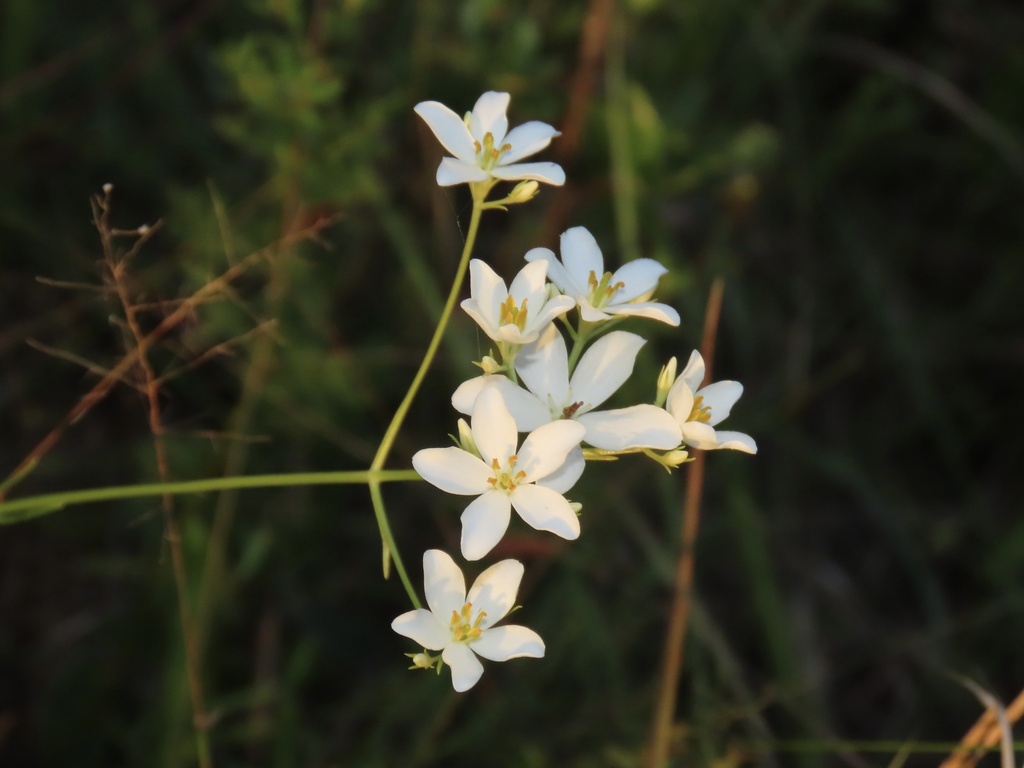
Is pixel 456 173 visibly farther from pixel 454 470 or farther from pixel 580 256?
pixel 454 470

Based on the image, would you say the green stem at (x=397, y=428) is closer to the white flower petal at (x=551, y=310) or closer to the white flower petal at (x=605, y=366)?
the white flower petal at (x=551, y=310)

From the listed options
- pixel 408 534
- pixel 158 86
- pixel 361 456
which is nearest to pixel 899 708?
pixel 408 534

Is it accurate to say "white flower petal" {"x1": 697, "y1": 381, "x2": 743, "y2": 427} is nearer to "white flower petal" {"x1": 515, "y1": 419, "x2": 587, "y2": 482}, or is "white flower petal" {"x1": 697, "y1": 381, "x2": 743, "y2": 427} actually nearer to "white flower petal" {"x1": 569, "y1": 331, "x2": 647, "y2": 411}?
"white flower petal" {"x1": 569, "y1": 331, "x2": 647, "y2": 411}

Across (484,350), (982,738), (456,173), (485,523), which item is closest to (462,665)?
(485,523)

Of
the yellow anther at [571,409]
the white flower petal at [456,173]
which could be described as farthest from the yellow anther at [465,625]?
the white flower petal at [456,173]

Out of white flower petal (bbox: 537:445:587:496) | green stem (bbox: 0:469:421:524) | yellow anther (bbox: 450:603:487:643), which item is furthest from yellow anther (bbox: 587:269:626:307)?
yellow anther (bbox: 450:603:487:643)
